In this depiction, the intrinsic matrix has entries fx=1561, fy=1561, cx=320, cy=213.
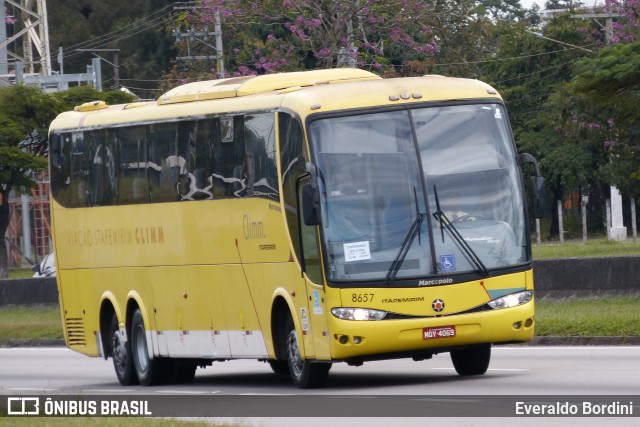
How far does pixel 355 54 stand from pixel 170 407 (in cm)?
1610

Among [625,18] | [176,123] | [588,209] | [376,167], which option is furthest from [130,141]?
[588,209]

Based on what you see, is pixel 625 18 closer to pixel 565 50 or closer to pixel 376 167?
pixel 565 50

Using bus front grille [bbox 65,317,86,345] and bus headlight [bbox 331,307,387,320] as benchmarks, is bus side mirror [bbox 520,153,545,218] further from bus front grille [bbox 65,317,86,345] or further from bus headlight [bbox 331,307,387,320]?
bus front grille [bbox 65,317,86,345]

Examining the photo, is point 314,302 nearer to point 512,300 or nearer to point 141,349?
point 512,300

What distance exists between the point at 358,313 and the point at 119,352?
6.34 m

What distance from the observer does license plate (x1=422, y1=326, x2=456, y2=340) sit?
15898mm

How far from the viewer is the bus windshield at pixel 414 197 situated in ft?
52.6

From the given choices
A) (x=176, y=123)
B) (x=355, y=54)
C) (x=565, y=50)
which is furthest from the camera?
(x=565, y=50)

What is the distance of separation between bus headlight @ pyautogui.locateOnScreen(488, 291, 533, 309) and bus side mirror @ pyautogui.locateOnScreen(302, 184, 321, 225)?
6.73 ft

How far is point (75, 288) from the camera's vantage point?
2247cm

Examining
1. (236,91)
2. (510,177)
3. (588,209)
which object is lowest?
(588,209)

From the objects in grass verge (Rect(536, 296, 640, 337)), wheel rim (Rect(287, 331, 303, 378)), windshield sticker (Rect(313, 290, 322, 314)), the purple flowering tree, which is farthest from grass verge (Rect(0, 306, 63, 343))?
windshield sticker (Rect(313, 290, 322, 314))

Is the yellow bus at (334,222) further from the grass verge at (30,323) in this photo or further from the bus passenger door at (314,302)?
the grass verge at (30,323)

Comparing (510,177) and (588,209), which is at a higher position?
(510,177)
